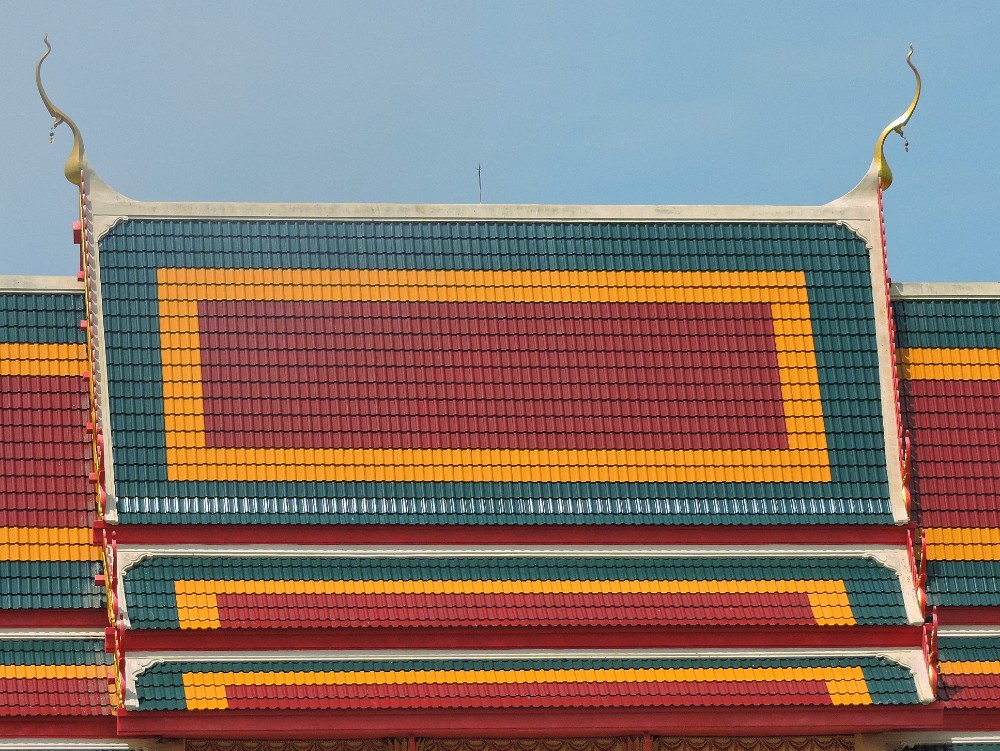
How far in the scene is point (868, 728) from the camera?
32.2 m

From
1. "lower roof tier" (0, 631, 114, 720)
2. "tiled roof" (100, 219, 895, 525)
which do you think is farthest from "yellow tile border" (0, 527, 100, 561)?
"lower roof tier" (0, 631, 114, 720)

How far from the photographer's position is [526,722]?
31578mm

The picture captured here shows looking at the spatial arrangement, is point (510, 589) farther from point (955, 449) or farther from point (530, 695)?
point (955, 449)

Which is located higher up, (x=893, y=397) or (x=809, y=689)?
(x=893, y=397)

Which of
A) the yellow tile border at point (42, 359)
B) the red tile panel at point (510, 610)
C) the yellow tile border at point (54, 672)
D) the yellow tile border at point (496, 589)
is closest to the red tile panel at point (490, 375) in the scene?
the yellow tile border at point (42, 359)

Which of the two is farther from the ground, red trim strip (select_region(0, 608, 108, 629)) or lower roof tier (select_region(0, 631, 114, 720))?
red trim strip (select_region(0, 608, 108, 629))

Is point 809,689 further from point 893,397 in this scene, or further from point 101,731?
point 101,731

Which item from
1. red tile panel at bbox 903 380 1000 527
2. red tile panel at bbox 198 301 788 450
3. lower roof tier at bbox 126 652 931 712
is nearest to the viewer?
lower roof tier at bbox 126 652 931 712

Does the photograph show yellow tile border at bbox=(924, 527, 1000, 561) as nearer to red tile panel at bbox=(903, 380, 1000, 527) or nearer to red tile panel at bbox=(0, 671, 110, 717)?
red tile panel at bbox=(903, 380, 1000, 527)

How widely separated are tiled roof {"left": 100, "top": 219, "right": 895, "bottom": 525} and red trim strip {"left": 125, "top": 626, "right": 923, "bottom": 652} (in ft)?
5.74

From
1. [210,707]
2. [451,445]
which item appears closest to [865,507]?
[451,445]

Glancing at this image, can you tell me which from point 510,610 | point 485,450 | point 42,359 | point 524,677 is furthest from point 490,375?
point 42,359

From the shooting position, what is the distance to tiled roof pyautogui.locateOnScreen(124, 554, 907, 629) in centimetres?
3206

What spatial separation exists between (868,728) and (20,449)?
12.6m
